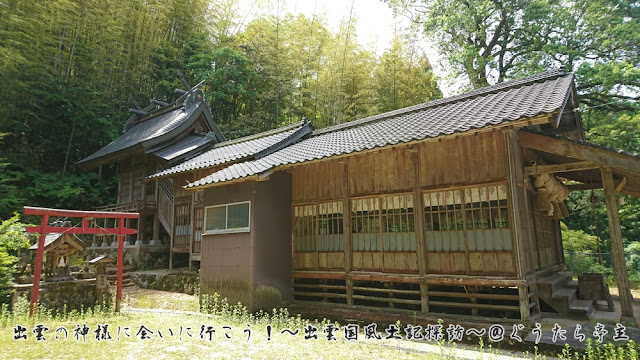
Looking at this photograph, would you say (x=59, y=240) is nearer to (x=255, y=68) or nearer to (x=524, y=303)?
(x=524, y=303)

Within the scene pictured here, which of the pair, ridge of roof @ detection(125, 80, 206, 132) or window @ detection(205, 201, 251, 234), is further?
ridge of roof @ detection(125, 80, 206, 132)

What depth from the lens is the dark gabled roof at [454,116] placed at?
6.46 m

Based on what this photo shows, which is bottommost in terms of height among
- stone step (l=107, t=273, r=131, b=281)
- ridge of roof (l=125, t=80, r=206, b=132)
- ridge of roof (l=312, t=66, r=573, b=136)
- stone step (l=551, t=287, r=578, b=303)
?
stone step (l=107, t=273, r=131, b=281)

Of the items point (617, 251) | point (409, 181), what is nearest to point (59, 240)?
point (409, 181)

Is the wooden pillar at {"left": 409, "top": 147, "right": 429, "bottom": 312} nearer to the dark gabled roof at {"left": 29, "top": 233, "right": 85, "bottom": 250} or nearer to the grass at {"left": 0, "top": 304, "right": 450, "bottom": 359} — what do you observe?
the grass at {"left": 0, "top": 304, "right": 450, "bottom": 359}

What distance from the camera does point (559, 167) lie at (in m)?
6.95

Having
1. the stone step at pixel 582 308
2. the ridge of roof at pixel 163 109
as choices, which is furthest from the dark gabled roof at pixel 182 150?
the stone step at pixel 582 308

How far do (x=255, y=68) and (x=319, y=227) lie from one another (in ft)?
62.0

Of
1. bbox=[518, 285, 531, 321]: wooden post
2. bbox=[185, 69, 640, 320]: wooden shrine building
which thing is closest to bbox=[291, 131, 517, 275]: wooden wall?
bbox=[185, 69, 640, 320]: wooden shrine building

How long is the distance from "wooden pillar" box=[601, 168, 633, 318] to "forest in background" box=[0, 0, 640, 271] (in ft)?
33.1

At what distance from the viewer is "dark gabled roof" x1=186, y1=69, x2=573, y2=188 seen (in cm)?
646

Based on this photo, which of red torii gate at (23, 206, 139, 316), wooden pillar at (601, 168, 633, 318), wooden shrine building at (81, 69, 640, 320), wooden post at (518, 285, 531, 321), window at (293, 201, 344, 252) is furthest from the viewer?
window at (293, 201, 344, 252)

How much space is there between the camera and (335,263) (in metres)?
8.99

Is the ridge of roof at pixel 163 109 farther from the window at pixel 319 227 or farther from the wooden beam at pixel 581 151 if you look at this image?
the wooden beam at pixel 581 151
